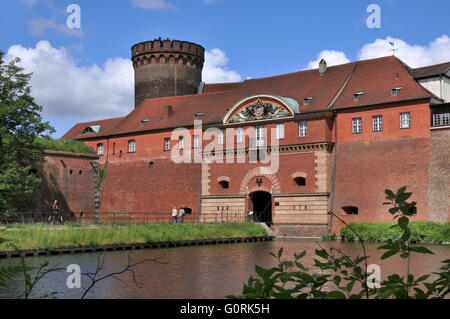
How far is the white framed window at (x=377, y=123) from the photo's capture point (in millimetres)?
36719

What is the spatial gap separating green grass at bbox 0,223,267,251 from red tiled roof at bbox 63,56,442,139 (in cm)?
1040

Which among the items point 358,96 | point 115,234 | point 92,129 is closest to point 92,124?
point 92,129

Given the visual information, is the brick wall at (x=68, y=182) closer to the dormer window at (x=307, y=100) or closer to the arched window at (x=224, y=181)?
the arched window at (x=224, y=181)

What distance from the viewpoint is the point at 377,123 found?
121 ft

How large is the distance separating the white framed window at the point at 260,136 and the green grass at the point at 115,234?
263 inches

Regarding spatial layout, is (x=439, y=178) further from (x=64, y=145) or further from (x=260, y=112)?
(x=64, y=145)

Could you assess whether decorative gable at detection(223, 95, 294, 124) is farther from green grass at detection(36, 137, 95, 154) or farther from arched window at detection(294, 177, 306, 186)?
green grass at detection(36, 137, 95, 154)

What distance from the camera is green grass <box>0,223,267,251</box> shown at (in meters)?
25.2

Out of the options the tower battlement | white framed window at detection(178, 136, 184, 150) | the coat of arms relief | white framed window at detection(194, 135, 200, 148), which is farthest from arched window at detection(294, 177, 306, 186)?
the tower battlement

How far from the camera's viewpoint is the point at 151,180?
48.0 metres

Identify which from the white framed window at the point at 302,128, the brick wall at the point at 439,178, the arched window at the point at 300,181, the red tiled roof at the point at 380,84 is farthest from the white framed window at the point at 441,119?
the arched window at the point at 300,181

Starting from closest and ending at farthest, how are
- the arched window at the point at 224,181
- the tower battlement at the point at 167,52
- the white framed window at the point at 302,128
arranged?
1. the white framed window at the point at 302,128
2. the arched window at the point at 224,181
3. the tower battlement at the point at 167,52
